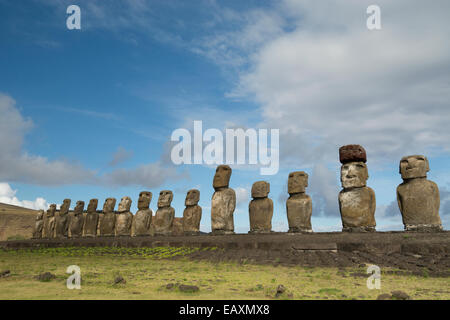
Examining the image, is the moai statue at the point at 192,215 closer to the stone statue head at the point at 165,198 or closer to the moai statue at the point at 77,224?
the stone statue head at the point at 165,198

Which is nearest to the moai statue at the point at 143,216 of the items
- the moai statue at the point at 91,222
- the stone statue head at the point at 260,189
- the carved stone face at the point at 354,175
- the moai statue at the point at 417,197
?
the moai statue at the point at 91,222

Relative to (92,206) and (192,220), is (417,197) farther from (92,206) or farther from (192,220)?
(92,206)

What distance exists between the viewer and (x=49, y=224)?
2541 cm

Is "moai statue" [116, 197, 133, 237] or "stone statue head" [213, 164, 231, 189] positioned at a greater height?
"stone statue head" [213, 164, 231, 189]

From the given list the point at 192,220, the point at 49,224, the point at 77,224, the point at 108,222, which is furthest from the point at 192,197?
the point at 49,224

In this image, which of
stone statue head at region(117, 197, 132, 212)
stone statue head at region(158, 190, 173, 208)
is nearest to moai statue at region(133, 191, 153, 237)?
stone statue head at region(158, 190, 173, 208)

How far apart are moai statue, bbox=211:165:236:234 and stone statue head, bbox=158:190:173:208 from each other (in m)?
3.62

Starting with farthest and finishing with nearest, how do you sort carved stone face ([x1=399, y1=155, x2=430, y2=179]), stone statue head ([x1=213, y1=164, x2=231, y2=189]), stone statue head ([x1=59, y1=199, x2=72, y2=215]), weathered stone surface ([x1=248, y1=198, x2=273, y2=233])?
stone statue head ([x1=59, y1=199, x2=72, y2=215])
stone statue head ([x1=213, y1=164, x2=231, y2=189])
weathered stone surface ([x1=248, y1=198, x2=273, y2=233])
carved stone face ([x1=399, y1=155, x2=430, y2=179])

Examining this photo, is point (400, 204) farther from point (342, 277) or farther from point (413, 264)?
point (342, 277)

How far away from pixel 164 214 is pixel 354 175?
9.97 m

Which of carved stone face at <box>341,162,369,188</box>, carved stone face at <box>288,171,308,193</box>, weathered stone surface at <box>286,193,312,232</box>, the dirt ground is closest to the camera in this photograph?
the dirt ground

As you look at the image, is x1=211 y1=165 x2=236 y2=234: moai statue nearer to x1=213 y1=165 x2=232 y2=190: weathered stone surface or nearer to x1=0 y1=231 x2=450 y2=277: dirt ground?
x1=213 y1=165 x2=232 y2=190: weathered stone surface

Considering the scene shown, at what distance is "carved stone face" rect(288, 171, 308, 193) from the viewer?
529 inches
